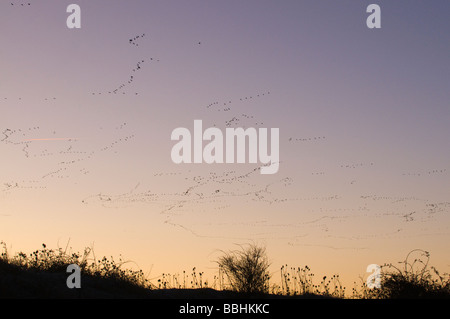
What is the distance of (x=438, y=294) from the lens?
1462cm

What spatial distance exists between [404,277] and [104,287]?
8.55m
